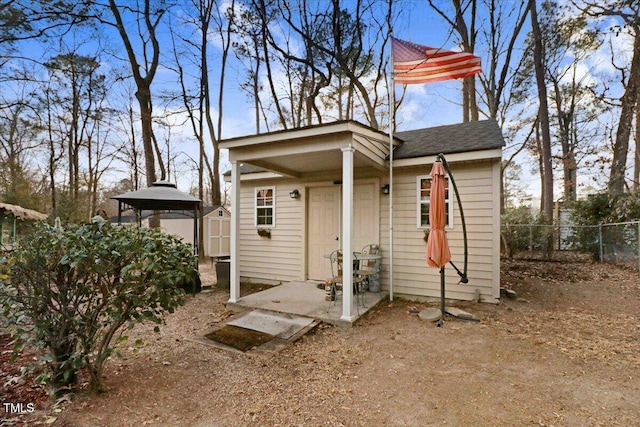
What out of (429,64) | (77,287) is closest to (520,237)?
(429,64)

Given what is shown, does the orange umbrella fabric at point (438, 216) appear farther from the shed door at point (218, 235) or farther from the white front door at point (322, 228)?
the shed door at point (218, 235)

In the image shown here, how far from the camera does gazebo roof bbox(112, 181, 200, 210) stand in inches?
→ 263

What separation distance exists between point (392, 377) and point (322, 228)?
389 cm

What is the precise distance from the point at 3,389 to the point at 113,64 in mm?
14865

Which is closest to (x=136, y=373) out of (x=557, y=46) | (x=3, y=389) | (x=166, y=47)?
(x=3, y=389)

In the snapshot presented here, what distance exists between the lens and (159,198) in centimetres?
668

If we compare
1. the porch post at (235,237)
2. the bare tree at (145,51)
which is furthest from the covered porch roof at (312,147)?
the bare tree at (145,51)

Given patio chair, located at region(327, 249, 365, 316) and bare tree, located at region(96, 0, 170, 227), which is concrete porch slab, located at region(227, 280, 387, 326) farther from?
bare tree, located at region(96, 0, 170, 227)

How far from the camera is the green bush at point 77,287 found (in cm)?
233

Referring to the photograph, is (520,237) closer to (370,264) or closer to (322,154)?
(370,264)

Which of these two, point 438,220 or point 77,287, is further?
point 438,220

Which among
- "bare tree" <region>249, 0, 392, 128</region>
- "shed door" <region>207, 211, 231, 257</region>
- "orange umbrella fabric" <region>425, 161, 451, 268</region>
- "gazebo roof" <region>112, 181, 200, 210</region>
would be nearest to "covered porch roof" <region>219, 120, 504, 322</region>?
"orange umbrella fabric" <region>425, 161, 451, 268</region>

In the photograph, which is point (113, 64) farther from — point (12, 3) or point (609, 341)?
point (609, 341)

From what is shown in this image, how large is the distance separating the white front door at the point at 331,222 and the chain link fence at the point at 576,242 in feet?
21.5
